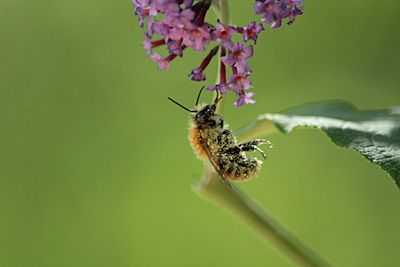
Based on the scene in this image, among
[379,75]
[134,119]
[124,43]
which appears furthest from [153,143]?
[379,75]

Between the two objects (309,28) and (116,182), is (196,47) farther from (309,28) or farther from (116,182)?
(309,28)

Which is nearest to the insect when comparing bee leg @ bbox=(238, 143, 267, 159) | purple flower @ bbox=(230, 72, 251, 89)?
bee leg @ bbox=(238, 143, 267, 159)

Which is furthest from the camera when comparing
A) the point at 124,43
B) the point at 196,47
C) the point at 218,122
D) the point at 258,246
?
the point at 124,43

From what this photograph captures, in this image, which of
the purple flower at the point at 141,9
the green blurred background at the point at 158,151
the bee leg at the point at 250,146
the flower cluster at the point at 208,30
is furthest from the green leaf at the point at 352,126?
the green blurred background at the point at 158,151

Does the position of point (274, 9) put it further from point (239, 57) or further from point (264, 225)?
point (264, 225)

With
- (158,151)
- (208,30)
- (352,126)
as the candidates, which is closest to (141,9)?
(208,30)

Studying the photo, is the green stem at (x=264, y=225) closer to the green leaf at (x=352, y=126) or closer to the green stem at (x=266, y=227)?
the green stem at (x=266, y=227)

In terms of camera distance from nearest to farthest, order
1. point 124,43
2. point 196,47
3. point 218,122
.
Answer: point 196,47, point 218,122, point 124,43

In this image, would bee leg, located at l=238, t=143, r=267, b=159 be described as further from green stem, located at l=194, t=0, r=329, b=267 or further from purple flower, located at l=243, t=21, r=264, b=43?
purple flower, located at l=243, t=21, r=264, b=43
